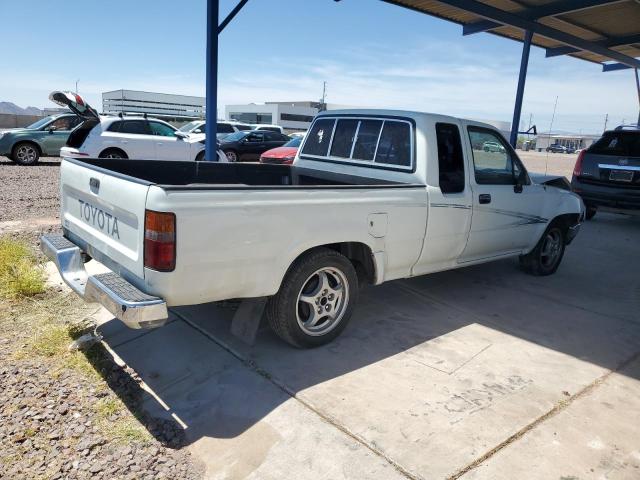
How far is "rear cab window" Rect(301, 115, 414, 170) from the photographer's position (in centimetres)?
449

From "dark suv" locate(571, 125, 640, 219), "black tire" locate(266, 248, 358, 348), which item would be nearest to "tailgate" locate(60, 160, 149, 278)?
"black tire" locate(266, 248, 358, 348)

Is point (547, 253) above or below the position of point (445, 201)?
below

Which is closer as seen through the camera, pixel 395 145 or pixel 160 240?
pixel 160 240

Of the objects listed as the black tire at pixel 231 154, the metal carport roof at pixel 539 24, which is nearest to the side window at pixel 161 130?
the black tire at pixel 231 154

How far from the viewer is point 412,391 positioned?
3346mm

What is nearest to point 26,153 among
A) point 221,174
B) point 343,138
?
point 221,174

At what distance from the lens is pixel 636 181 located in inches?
341

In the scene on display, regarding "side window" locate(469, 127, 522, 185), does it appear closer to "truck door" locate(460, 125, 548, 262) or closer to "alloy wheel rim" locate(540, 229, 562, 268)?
"truck door" locate(460, 125, 548, 262)

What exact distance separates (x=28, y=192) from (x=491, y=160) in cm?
938

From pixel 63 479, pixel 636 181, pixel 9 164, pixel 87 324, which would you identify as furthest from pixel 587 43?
pixel 9 164

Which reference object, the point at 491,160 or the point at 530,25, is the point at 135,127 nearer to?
the point at 530,25

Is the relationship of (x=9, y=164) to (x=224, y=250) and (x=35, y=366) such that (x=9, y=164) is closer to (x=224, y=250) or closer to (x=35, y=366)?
(x=35, y=366)

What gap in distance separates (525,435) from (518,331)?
5.48 feet

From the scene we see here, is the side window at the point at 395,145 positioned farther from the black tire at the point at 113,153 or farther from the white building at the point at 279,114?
the white building at the point at 279,114
